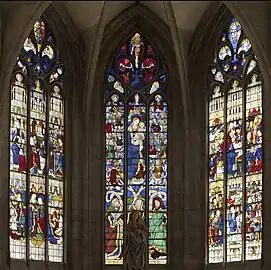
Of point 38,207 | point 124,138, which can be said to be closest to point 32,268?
point 38,207

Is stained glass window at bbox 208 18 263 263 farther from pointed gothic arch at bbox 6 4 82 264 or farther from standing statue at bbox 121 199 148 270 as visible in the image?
pointed gothic arch at bbox 6 4 82 264

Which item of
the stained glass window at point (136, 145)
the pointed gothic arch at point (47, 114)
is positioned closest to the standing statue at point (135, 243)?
the stained glass window at point (136, 145)

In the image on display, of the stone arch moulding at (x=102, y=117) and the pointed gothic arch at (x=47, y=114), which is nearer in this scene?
the pointed gothic arch at (x=47, y=114)

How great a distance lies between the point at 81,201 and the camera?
3012 cm

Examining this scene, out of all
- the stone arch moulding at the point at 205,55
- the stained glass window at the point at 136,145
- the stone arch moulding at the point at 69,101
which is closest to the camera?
the stone arch moulding at the point at 205,55

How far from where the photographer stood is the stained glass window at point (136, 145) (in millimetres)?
30281

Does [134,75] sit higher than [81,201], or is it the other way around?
Result: [134,75]

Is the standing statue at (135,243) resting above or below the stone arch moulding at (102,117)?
below

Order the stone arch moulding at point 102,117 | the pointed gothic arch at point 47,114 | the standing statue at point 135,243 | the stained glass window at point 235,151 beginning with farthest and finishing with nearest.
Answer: the stone arch moulding at point 102,117 → the pointed gothic arch at point 47,114 → the stained glass window at point 235,151 → the standing statue at point 135,243

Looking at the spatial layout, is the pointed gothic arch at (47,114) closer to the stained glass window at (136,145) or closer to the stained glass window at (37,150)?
the stained glass window at (37,150)

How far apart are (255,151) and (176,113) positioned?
207cm

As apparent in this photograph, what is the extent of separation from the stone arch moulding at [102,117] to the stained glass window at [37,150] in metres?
0.64

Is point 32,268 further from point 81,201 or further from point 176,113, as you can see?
point 176,113

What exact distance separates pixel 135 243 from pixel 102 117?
297cm
